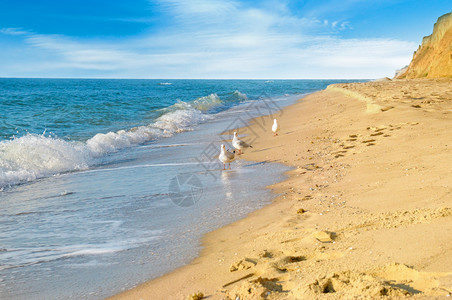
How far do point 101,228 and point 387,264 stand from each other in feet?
12.0

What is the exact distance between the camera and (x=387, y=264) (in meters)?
2.87

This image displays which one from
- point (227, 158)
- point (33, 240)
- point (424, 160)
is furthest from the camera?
point (227, 158)

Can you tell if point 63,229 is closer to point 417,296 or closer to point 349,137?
point 417,296

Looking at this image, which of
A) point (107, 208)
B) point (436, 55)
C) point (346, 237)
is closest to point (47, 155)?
point (107, 208)

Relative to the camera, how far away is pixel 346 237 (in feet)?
12.1

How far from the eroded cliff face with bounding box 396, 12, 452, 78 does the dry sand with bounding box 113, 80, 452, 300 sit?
2758cm

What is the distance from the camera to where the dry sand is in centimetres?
271

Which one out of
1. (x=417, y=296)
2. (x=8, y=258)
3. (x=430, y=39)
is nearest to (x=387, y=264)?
(x=417, y=296)

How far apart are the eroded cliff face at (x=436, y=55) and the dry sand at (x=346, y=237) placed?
2758 cm

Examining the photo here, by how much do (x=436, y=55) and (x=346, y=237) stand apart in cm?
3700

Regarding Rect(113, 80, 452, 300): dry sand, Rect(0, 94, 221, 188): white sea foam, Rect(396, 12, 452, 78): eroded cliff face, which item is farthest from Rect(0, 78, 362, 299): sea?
Rect(396, 12, 452, 78): eroded cliff face

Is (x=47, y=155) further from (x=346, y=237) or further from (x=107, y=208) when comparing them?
(x=346, y=237)

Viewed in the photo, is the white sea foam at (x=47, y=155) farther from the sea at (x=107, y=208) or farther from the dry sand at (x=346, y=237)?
the dry sand at (x=346, y=237)

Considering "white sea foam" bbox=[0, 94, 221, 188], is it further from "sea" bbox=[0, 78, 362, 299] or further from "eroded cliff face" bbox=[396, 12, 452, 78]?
"eroded cliff face" bbox=[396, 12, 452, 78]
